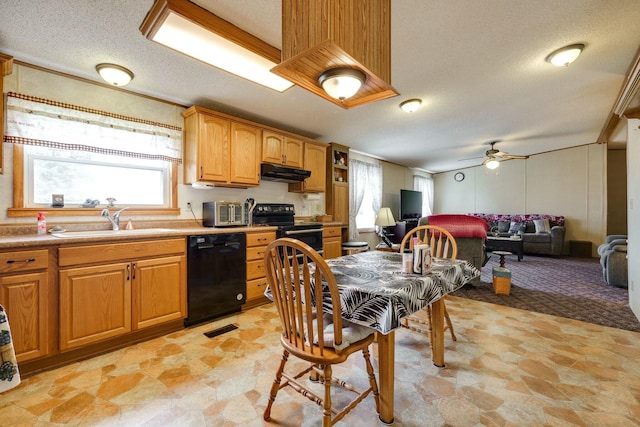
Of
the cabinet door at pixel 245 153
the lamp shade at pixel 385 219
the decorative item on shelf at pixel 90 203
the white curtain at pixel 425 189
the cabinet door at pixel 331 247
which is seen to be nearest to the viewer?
the decorative item on shelf at pixel 90 203

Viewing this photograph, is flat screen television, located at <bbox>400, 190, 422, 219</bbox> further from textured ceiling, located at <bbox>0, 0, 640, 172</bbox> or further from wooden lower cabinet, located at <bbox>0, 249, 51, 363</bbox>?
wooden lower cabinet, located at <bbox>0, 249, 51, 363</bbox>

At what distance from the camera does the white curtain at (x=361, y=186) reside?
18.7 ft

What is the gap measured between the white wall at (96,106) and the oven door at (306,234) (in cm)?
79

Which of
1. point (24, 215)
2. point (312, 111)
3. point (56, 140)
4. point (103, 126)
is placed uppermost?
point (312, 111)

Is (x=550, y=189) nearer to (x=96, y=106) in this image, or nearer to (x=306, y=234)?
(x=306, y=234)

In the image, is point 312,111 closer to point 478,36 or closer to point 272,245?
point 478,36

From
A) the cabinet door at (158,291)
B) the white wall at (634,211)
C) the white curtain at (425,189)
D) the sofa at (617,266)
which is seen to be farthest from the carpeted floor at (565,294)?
the white curtain at (425,189)

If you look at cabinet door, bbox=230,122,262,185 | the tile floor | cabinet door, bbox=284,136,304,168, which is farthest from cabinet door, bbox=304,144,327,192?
the tile floor

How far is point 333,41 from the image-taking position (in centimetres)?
122

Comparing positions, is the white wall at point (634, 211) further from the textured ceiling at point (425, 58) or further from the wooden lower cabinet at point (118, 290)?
the wooden lower cabinet at point (118, 290)

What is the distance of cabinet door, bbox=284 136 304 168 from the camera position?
388 cm

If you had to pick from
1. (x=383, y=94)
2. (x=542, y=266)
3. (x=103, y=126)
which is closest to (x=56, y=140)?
(x=103, y=126)

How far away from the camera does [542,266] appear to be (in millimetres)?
5340

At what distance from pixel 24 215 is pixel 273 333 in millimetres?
2309
